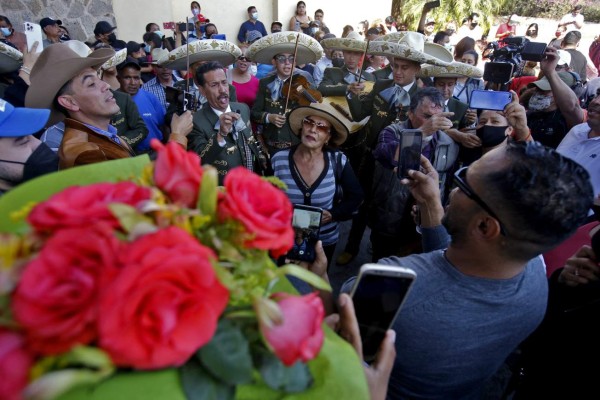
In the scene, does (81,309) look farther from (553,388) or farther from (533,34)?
(533,34)

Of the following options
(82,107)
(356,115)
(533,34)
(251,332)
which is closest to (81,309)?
(251,332)

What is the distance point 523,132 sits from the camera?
297 centimetres

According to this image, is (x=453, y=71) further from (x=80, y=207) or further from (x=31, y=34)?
(x=31, y=34)

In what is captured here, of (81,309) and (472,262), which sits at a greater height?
(81,309)

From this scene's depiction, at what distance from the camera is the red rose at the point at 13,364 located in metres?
0.55

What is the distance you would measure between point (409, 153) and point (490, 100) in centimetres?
122

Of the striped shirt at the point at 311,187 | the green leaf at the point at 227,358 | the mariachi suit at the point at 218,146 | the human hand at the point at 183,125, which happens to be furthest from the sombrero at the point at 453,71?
the green leaf at the point at 227,358

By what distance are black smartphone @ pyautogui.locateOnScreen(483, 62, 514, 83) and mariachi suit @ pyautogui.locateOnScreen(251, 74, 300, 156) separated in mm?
2000

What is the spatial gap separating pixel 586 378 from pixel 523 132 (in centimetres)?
192

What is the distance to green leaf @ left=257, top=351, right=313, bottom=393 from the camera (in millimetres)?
714

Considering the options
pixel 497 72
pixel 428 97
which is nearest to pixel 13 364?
pixel 428 97

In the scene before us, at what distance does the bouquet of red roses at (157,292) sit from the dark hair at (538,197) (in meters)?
0.77

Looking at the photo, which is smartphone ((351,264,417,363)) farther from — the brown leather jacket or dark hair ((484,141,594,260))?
the brown leather jacket

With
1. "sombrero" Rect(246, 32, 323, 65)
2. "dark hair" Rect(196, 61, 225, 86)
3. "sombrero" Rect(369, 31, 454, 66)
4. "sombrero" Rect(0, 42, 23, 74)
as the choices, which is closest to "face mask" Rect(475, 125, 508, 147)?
"sombrero" Rect(369, 31, 454, 66)
